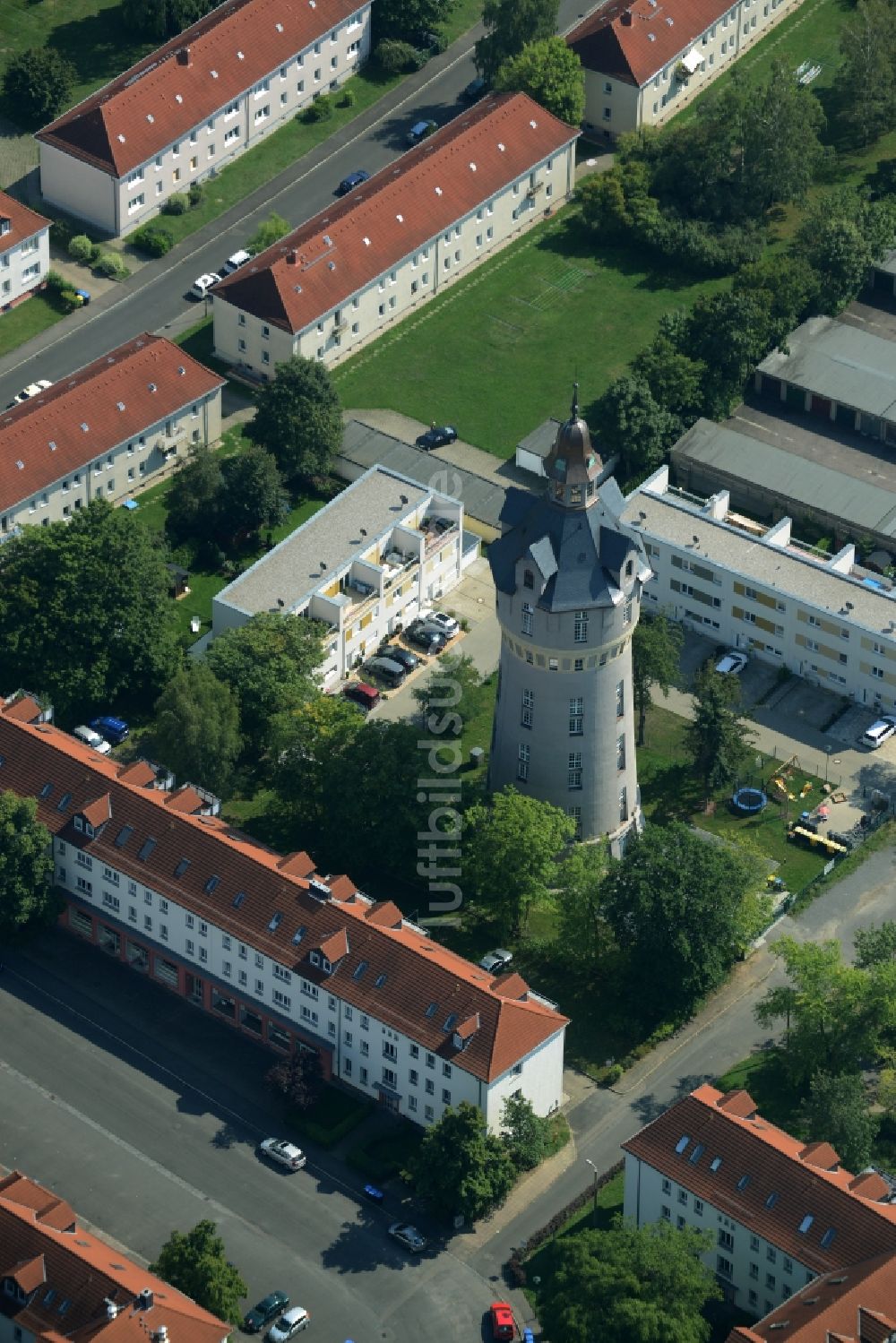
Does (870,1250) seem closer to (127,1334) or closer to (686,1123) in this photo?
(686,1123)

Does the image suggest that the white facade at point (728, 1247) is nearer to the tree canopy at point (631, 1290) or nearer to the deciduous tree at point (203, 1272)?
the tree canopy at point (631, 1290)

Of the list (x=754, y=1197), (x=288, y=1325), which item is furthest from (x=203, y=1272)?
(x=754, y=1197)

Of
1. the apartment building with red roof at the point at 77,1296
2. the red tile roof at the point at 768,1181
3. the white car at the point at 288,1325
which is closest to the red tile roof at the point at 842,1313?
the red tile roof at the point at 768,1181

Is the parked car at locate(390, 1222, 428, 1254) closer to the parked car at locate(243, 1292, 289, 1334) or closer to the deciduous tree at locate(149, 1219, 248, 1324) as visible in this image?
the parked car at locate(243, 1292, 289, 1334)

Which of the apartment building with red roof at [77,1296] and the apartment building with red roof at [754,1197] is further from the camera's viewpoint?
the apartment building with red roof at [754,1197]

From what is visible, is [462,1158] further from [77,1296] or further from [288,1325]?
[77,1296]

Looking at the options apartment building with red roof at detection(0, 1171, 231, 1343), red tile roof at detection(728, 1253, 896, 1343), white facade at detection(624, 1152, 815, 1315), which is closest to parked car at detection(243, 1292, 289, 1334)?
apartment building with red roof at detection(0, 1171, 231, 1343)

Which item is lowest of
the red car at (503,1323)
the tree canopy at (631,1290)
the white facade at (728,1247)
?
the red car at (503,1323)

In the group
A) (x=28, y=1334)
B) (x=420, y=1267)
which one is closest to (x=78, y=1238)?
(x=28, y=1334)
